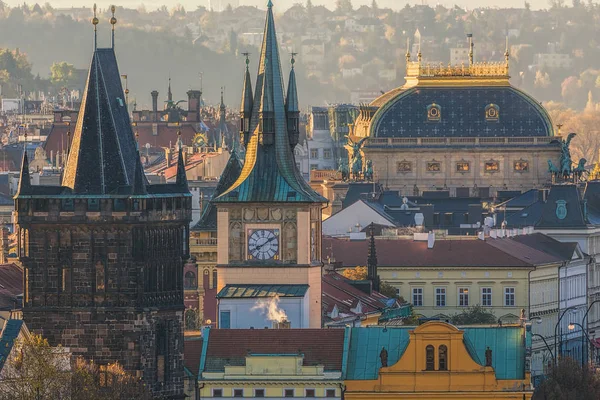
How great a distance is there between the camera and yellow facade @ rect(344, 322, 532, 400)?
108 meters

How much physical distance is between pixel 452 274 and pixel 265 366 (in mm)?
57047

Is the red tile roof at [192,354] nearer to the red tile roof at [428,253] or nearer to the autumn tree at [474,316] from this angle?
the autumn tree at [474,316]

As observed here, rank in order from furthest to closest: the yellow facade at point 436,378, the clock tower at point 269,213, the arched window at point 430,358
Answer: the clock tower at point 269,213 < the arched window at point 430,358 < the yellow facade at point 436,378

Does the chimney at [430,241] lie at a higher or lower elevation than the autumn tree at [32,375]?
higher

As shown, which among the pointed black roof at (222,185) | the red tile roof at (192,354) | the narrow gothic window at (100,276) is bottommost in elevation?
the red tile roof at (192,354)

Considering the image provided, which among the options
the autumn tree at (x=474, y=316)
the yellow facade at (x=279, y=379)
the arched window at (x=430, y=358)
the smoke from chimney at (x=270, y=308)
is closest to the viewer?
the yellow facade at (x=279, y=379)

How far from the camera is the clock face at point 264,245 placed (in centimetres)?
12281

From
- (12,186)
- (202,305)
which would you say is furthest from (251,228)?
(12,186)

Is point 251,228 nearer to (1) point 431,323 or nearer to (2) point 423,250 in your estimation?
(1) point 431,323

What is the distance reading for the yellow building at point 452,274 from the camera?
536ft

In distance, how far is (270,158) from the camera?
408 ft

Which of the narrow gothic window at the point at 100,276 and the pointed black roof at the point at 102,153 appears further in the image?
the narrow gothic window at the point at 100,276

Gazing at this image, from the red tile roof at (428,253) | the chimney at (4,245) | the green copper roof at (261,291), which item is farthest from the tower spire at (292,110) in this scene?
the red tile roof at (428,253)

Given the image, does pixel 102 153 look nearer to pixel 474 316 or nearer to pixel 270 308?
pixel 270 308
